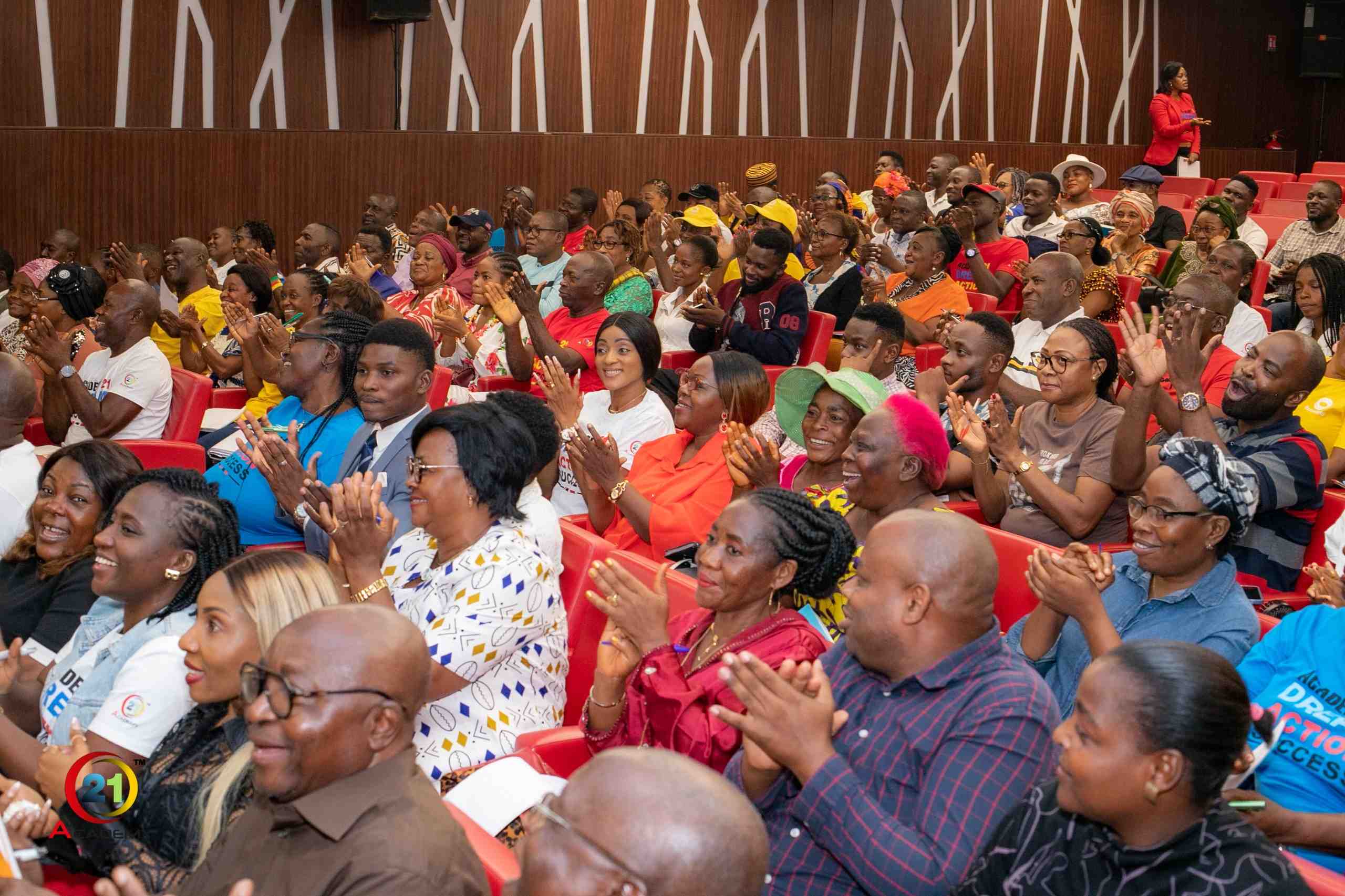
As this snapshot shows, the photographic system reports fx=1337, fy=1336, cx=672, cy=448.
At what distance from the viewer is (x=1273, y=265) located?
7.95 m

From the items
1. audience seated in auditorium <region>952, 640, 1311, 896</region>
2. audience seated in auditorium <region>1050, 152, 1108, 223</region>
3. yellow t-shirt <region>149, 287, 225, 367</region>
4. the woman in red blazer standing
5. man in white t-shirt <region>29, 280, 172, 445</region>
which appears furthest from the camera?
the woman in red blazer standing

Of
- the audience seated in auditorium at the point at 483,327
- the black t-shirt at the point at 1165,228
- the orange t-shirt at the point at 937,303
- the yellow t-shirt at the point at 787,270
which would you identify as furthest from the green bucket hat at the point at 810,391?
the black t-shirt at the point at 1165,228

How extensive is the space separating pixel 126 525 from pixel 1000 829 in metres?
1.82

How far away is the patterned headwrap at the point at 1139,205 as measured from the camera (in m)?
7.35

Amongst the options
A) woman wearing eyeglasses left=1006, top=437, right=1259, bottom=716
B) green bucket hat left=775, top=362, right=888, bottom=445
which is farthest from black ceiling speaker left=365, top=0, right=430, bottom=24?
woman wearing eyeglasses left=1006, top=437, right=1259, bottom=716

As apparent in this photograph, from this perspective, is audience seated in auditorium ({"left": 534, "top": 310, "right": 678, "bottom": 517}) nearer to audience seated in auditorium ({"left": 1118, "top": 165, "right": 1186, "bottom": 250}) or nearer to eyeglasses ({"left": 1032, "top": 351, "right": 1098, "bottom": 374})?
eyeglasses ({"left": 1032, "top": 351, "right": 1098, "bottom": 374})

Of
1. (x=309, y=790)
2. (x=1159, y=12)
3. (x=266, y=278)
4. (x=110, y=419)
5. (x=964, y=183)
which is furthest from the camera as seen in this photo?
(x=1159, y=12)

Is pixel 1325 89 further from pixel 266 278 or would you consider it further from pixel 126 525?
pixel 126 525

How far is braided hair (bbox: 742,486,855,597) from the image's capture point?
98.3 inches

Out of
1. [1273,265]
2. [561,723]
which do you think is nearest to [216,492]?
[561,723]

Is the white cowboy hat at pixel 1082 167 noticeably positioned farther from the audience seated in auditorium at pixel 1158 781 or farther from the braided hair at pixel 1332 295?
the audience seated in auditorium at pixel 1158 781

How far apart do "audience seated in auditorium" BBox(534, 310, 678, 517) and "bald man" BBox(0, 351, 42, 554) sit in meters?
1.50

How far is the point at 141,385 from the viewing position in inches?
193

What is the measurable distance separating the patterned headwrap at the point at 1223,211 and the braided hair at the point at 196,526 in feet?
19.7
